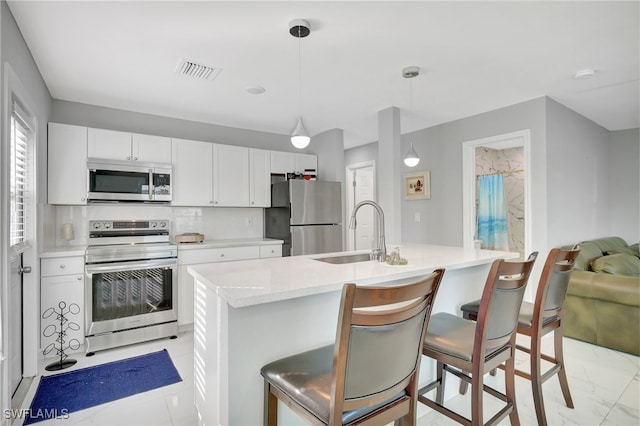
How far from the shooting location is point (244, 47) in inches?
95.8

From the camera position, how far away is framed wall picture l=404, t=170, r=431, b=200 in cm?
469

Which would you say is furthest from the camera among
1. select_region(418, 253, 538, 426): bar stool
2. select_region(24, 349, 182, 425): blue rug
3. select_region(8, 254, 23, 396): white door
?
select_region(8, 254, 23, 396): white door

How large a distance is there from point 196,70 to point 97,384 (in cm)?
251

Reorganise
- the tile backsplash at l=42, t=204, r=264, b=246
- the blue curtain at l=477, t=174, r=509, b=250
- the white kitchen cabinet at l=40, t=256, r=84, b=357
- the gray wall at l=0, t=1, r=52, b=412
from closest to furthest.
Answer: the gray wall at l=0, t=1, r=52, b=412
the white kitchen cabinet at l=40, t=256, r=84, b=357
the tile backsplash at l=42, t=204, r=264, b=246
the blue curtain at l=477, t=174, r=509, b=250

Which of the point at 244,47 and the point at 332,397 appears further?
the point at 244,47

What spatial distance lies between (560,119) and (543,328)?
2.69 meters

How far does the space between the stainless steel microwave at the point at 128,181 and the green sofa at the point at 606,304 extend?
4252 millimetres

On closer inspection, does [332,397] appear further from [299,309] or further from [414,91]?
[414,91]

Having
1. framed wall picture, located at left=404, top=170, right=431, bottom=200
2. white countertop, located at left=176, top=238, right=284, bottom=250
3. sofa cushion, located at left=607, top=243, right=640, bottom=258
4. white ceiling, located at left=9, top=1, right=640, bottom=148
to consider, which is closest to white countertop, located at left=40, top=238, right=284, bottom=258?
white countertop, located at left=176, top=238, right=284, bottom=250

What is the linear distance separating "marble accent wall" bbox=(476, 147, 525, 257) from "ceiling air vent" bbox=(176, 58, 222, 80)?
4.28 metres

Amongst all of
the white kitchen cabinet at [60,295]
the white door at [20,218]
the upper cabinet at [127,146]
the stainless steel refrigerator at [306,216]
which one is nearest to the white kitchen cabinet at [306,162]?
the stainless steel refrigerator at [306,216]

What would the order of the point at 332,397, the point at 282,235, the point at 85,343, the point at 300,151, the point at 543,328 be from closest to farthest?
the point at 332,397, the point at 543,328, the point at 85,343, the point at 282,235, the point at 300,151

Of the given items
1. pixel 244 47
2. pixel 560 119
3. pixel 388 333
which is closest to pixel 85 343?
pixel 244 47

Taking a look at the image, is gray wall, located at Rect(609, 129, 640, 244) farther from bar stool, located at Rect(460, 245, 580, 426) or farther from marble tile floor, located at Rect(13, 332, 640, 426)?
bar stool, located at Rect(460, 245, 580, 426)
